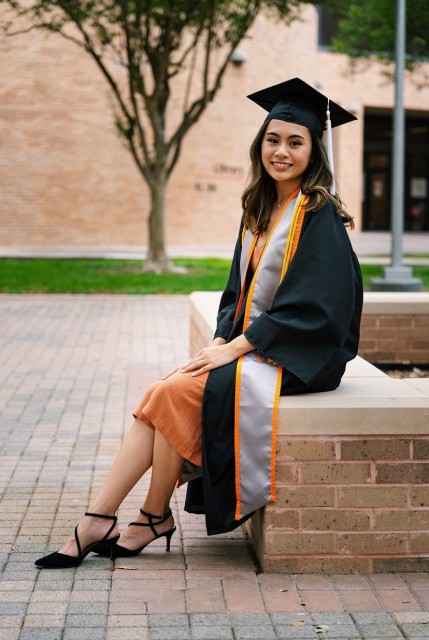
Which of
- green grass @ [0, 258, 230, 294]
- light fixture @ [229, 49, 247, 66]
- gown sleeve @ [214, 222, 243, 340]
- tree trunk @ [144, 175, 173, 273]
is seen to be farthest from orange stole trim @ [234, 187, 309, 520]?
light fixture @ [229, 49, 247, 66]

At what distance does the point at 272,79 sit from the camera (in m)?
28.6

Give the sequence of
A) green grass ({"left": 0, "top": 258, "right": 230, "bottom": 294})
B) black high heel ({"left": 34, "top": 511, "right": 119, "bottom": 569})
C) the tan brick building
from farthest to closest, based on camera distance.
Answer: the tan brick building < green grass ({"left": 0, "top": 258, "right": 230, "bottom": 294}) < black high heel ({"left": 34, "top": 511, "right": 119, "bottom": 569})

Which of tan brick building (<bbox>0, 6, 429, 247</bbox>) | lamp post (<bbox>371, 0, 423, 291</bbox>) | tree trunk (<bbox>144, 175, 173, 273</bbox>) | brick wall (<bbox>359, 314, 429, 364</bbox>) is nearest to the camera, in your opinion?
brick wall (<bbox>359, 314, 429, 364</bbox>)

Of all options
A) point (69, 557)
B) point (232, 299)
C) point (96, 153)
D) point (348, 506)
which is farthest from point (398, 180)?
point (96, 153)

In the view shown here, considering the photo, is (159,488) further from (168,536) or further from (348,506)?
(348,506)

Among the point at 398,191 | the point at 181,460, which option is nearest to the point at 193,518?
the point at 181,460

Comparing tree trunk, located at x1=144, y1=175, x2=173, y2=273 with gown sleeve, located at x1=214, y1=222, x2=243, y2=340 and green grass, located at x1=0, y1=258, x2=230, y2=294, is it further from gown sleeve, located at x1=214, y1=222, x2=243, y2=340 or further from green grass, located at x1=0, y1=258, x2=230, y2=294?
gown sleeve, located at x1=214, y1=222, x2=243, y2=340

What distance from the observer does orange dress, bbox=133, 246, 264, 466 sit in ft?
12.5

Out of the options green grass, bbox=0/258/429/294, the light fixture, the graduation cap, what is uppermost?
the light fixture

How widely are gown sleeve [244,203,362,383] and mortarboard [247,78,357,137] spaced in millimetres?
443

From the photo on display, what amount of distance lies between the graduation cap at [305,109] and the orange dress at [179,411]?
1027 mm

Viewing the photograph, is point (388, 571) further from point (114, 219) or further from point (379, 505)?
point (114, 219)

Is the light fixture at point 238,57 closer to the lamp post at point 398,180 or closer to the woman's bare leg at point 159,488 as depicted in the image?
the lamp post at point 398,180

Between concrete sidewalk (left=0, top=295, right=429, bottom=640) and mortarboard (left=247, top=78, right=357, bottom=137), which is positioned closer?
concrete sidewalk (left=0, top=295, right=429, bottom=640)
